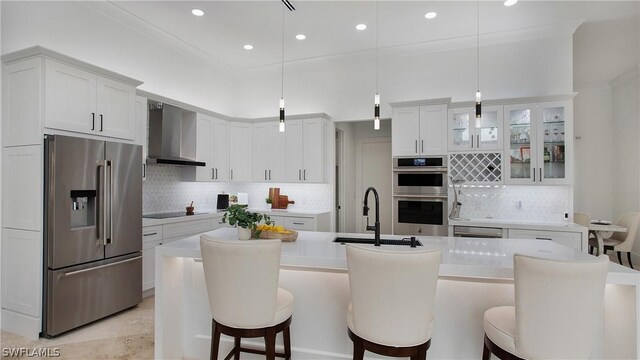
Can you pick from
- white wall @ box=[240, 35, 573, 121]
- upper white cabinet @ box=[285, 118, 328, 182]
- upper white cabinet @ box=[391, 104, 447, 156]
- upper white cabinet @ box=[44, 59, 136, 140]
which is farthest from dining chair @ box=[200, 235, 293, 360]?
white wall @ box=[240, 35, 573, 121]

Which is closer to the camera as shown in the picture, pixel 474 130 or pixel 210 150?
pixel 474 130

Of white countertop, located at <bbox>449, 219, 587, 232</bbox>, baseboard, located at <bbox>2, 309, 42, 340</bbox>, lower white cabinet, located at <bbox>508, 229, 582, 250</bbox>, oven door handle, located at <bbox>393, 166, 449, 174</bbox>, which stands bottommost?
baseboard, located at <bbox>2, 309, 42, 340</bbox>

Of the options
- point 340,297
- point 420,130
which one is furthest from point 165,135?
point 420,130

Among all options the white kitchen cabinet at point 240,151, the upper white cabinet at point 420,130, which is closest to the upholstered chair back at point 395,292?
the upper white cabinet at point 420,130

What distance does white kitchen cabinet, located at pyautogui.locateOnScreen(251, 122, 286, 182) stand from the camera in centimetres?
545

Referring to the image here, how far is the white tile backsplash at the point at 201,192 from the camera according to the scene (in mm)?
4529

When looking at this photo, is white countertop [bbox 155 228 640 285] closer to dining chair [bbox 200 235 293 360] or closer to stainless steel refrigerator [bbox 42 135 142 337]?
dining chair [bbox 200 235 293 360]

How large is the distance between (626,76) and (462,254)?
246 inches

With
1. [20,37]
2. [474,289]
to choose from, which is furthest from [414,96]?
Result: [20,37]

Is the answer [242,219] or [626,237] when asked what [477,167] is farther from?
[242,219]

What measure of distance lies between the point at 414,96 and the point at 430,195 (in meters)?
1.65

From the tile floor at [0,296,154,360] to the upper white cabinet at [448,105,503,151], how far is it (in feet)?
13.8

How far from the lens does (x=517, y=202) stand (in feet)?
14.9

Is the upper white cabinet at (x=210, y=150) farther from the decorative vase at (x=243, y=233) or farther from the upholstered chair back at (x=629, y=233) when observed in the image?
the upholstered chair back at (x=629, y=233)
